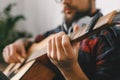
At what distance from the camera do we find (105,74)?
94cm

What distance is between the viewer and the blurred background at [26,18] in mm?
2363

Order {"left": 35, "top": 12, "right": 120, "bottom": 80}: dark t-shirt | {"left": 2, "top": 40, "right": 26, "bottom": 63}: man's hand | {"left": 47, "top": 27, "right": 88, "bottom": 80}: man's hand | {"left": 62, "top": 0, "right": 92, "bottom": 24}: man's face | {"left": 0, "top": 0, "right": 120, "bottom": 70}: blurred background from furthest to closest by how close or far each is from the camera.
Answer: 1. {"left": 0, "top": 0, "right": 120, "bottom": 70}: blurred background
2. {"left": 2, "top": 40, "right": 26, "bottom": 63}: man's hand
3. {"left": 62, "top": 0, "right": 92, "bottom": 24}: man's face
4. {"left": 35, "top": 12, "right": 120, "bottom": 80}: dark t-shirt
5. {"left": 47, "top": 27, "right": 88, "bottom": 80}: man's hand

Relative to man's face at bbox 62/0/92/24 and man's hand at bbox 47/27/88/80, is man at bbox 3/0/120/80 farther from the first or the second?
man's face at bbox 62/0/92/24

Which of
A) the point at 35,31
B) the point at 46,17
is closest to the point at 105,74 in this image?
the point at 46,17

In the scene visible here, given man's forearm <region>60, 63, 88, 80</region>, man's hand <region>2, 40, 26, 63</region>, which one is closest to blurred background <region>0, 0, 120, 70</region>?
man's hand <region>2, 40, 26, 63</region>

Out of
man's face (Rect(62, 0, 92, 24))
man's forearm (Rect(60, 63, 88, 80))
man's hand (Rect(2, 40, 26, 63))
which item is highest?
man's face (Rect(62, 0, 92, 24))

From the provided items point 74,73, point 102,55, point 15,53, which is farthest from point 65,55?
point 15,53

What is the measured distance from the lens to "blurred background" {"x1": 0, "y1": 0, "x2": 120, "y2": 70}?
236 cm

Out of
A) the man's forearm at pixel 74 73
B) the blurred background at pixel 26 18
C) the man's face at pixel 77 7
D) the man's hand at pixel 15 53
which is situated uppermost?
the man's face at pixel 77 7

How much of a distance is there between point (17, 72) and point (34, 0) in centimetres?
158

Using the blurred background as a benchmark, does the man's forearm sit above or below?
above

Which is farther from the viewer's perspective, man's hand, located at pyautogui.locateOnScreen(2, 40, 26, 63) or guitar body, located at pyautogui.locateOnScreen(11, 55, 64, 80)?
man's hand, located at pyautogui.locateOnScreen(2, 40, 26, 63)

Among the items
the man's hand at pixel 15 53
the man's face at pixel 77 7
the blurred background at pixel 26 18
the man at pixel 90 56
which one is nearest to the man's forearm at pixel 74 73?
the man at pixel 90 56

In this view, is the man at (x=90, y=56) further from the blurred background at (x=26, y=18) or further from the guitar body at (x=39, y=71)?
the blurred background at (x=26, y=18)
